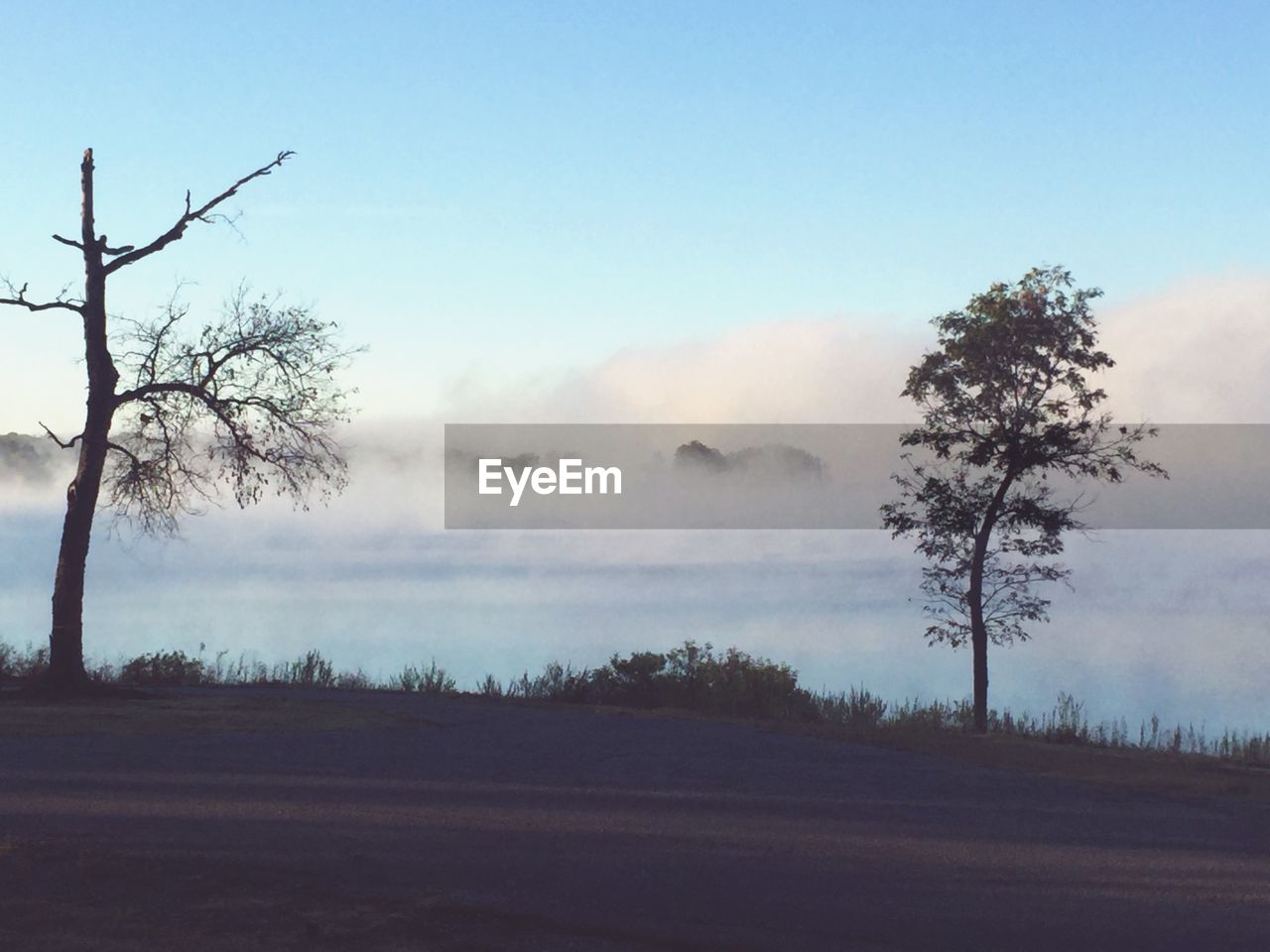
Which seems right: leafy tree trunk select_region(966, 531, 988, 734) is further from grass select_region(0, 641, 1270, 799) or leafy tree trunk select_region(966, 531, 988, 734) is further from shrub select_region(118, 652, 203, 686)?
shrub select_region(118, 652, 203, 686)

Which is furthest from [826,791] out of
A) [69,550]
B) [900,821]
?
[69,550]

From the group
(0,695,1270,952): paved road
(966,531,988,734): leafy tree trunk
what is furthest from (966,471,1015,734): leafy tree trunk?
(0,695,1270,952): paved road

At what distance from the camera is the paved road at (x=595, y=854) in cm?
751

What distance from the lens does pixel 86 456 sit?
24.1 meters

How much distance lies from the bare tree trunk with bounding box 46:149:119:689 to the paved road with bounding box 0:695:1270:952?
8.69m

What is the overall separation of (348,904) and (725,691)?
18.1m

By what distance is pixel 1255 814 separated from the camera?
12.4m

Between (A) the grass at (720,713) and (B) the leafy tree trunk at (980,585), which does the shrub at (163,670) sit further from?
(B) the leafy tree trunk at (980,585)

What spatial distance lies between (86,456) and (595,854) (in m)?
17.3

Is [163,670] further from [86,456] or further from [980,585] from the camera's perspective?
[980,585]

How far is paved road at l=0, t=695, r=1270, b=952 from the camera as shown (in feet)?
24.6

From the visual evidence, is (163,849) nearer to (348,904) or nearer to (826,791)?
(348,904)

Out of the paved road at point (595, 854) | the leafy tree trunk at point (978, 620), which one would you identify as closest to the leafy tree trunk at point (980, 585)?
the leafy tree trunk at point (978, 620)

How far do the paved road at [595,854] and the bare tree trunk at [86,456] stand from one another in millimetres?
8686
